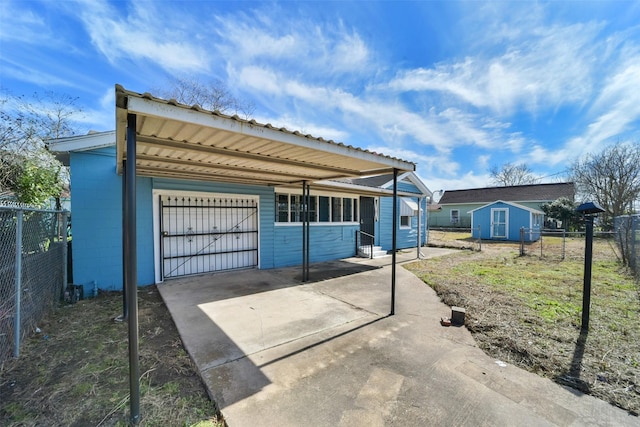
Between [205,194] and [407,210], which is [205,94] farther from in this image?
[407,210]

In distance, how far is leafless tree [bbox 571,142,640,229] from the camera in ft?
57.9

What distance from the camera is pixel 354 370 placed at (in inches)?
104

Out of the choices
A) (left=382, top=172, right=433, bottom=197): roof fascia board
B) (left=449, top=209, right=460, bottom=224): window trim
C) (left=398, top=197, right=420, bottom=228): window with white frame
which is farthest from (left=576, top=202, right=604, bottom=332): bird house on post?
(left=449, top=209, right=460, bottom=224): window trim

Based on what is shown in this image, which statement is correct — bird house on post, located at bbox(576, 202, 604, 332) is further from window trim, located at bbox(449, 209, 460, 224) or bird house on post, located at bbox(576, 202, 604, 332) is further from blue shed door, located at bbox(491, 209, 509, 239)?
window trim, located at bbox(449, 209, 460, 224)

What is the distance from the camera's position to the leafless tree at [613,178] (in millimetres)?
17641

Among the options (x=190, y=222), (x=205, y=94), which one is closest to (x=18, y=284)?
(x=190, y=222)

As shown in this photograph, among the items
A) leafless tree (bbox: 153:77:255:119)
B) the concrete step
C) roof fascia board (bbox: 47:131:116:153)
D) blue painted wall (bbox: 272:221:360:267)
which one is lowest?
the concrete step

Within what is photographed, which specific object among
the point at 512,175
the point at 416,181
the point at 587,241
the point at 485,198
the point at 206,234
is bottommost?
the point at 206,234

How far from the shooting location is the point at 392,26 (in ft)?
22.8

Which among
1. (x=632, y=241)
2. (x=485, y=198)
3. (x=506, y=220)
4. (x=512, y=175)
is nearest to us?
(x=632, y=241)

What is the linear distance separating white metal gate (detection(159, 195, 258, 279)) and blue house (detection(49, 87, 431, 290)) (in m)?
0.02

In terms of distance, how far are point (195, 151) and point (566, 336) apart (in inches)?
209

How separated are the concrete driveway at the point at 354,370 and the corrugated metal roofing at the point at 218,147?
235 cm

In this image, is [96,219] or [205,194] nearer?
[96,219]
